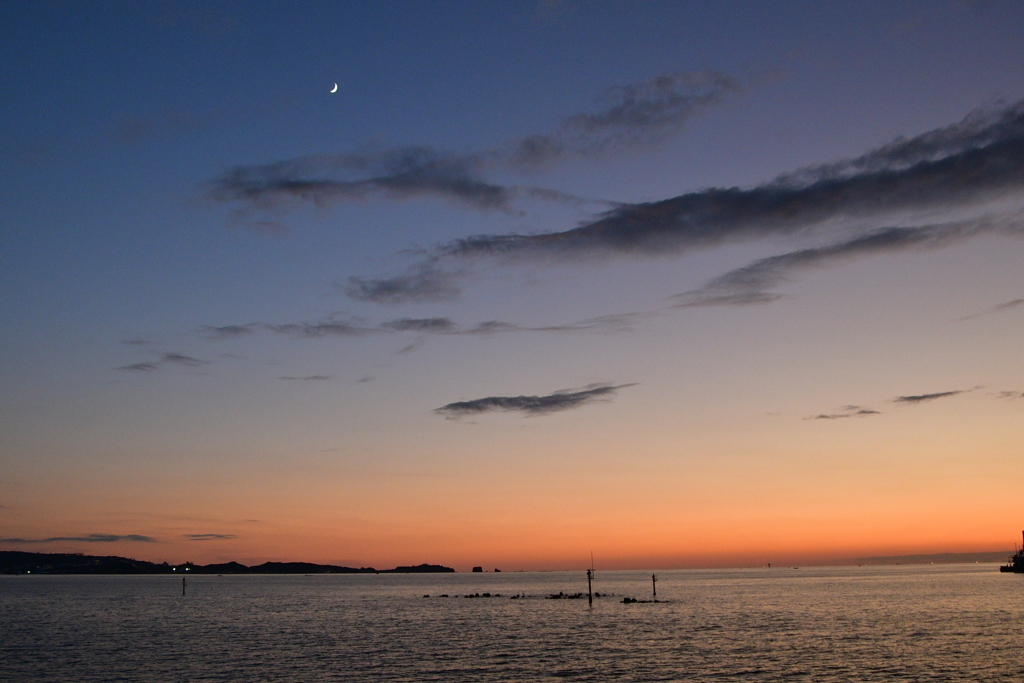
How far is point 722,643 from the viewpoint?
77.9m

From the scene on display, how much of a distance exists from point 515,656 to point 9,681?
39.3 m

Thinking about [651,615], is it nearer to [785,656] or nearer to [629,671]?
[785,656]

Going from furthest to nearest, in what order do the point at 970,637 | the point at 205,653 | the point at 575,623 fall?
the point at 575,623 < the point at 970,637 < the point at 205,653

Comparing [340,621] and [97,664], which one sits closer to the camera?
[97,664]

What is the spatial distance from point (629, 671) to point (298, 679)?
24782 millimetres

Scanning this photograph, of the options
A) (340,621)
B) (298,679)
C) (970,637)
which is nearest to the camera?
(298,679)

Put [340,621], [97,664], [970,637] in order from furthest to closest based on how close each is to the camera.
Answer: [340,621]
[970,637]
[97,664]

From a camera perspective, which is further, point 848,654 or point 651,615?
point 651,615

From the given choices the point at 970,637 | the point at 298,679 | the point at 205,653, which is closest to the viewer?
the point at 298,679

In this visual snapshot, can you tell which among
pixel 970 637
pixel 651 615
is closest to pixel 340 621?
pixel 651 615

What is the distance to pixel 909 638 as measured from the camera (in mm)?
79188

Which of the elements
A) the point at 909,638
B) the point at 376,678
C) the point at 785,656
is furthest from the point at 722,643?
the point at 376,678

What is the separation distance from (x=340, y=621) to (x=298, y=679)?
186ft

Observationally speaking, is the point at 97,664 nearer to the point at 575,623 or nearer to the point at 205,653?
the point at 205,653
